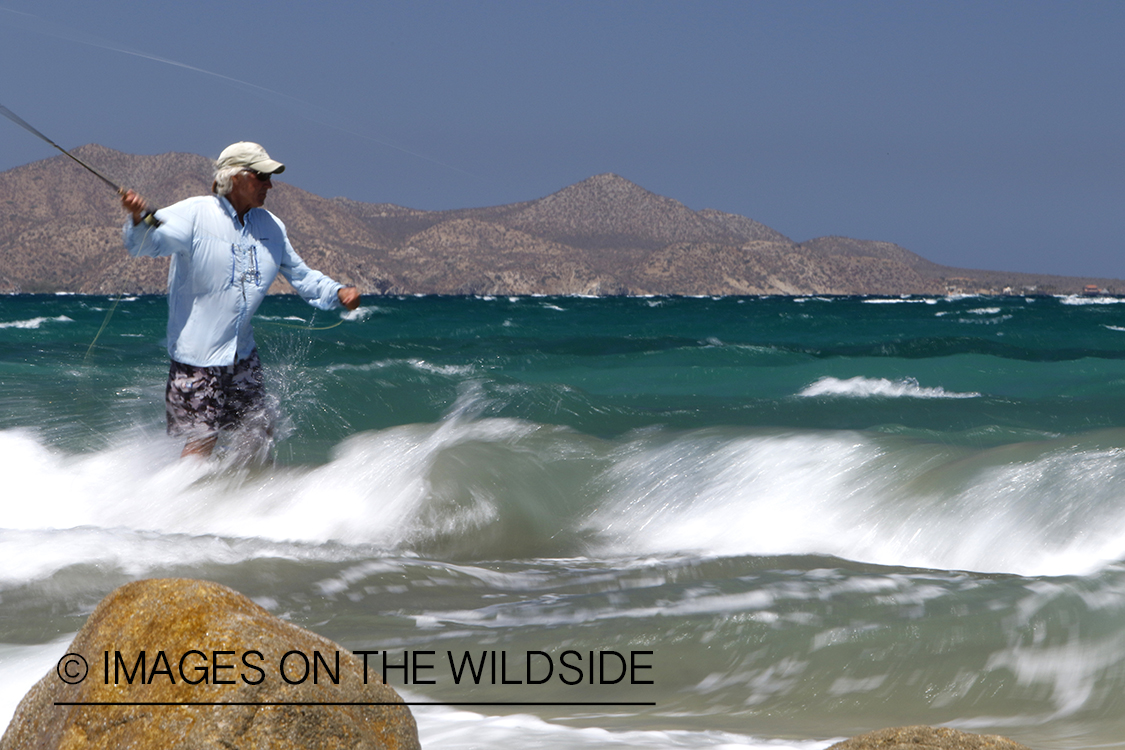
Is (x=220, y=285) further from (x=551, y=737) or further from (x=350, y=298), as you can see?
(x=551, y=737)

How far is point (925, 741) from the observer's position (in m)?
2.34

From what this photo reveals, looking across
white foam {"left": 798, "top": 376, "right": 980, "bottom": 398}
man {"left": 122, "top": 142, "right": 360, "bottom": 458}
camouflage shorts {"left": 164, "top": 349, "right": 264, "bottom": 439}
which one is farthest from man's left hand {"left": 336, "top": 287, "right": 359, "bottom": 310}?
white foam {"left": 798, "top": 376, "right": 980, "bottom": 398}

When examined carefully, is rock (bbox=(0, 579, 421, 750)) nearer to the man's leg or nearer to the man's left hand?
Result: the man's leg

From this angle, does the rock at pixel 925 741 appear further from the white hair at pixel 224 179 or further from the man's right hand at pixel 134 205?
the white hair at pixel 224 179

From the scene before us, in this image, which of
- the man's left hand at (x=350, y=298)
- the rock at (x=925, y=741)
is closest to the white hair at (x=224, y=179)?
the man's left hand at (x=350, y=298)

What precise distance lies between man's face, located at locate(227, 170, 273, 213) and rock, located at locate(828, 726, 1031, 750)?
11.6 ft

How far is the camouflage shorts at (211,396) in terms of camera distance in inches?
193

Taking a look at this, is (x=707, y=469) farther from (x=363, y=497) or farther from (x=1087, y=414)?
(x=1087, y=414)

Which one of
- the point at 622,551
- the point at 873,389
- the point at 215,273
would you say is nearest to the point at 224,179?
the point at 215,273

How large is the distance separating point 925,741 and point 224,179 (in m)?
3.74

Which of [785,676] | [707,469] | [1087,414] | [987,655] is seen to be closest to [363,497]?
[707,469]

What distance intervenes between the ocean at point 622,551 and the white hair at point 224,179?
2.62 ft

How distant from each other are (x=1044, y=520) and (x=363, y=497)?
3.91 meters

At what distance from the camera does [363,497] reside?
21.1 feet
